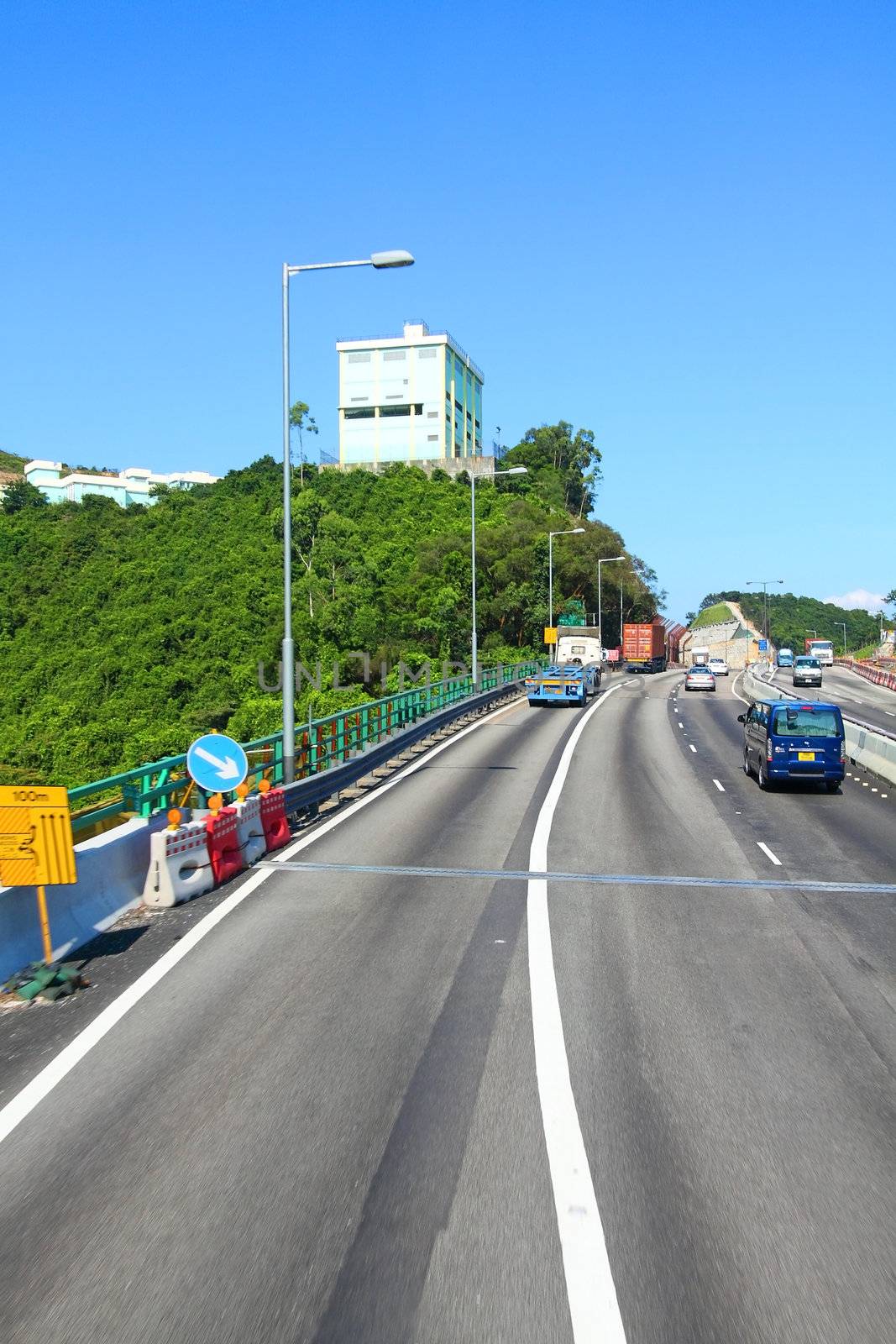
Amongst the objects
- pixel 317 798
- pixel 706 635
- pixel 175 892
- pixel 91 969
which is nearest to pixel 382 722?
pixel 317 798

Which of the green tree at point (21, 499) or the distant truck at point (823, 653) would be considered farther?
the green tree at point (21, 499)

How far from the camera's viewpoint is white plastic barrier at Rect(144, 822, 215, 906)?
489 inches

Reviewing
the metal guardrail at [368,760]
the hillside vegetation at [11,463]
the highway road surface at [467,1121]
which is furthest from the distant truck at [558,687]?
the hillside vegetation at [11,463]

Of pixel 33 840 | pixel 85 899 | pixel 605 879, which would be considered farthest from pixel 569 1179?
pixel 605 879

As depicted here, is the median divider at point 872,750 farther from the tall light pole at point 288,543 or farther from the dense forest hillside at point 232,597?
the dense forest hillside at point 232,597

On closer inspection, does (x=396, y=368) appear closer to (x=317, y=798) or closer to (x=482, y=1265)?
(x=317, y=798)

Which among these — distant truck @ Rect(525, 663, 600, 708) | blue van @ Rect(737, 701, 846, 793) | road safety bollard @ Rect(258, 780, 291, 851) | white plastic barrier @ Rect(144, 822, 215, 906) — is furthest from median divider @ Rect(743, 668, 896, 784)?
white plastic barrier @ Rect(144, 822, 215, 906)

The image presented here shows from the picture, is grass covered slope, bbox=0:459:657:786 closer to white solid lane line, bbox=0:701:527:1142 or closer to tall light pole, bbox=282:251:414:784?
tall light pole, bbox=282:251:414:784

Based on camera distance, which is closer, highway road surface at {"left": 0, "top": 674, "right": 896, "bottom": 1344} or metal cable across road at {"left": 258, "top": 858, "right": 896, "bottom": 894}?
highway road surface at {"left": 0, "top": 674, "right": 896, "bottom": 1344}

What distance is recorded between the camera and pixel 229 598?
82.3 metres

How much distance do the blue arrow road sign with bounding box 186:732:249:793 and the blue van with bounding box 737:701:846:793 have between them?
13157 mm

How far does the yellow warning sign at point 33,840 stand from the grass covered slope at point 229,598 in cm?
4871

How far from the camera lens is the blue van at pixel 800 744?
23.1 metres

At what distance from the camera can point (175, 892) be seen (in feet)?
41.1
